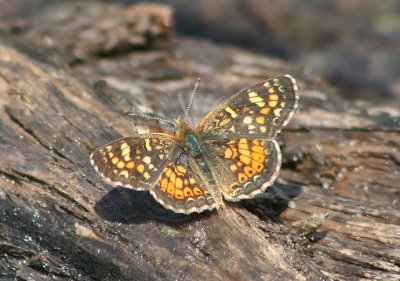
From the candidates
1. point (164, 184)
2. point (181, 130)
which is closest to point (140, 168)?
point (164, 184)

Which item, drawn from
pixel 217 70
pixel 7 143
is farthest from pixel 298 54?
pixel 7 143

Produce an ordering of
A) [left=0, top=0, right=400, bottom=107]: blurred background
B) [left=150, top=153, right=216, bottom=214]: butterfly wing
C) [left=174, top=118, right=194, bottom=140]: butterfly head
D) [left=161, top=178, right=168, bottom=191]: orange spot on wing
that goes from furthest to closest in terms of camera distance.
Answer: [left=0, top=0, right=400, bottom=107]: blurred background, [left=174, top=118, right=194, bottom=140]: butterfly head, [left=161, top=178, right=168, bottom=191]: orange spot on wing, [left=150, top=153, right=216, bottom=214]: butterfly wing

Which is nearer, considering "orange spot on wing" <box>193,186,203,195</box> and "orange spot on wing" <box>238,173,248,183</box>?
"orange spot on wing" <box>193,186,203,195</box>

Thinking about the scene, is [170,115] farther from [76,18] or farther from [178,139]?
[76,18]

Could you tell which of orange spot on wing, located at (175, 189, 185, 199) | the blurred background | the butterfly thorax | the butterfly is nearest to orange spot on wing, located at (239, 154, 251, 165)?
the butterfly

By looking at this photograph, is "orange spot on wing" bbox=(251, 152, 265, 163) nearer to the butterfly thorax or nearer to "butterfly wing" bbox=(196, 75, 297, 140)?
"butterfly wing" bbox=(196, 75, 297, 140)

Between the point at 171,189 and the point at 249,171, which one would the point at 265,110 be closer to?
the point at 249,171
